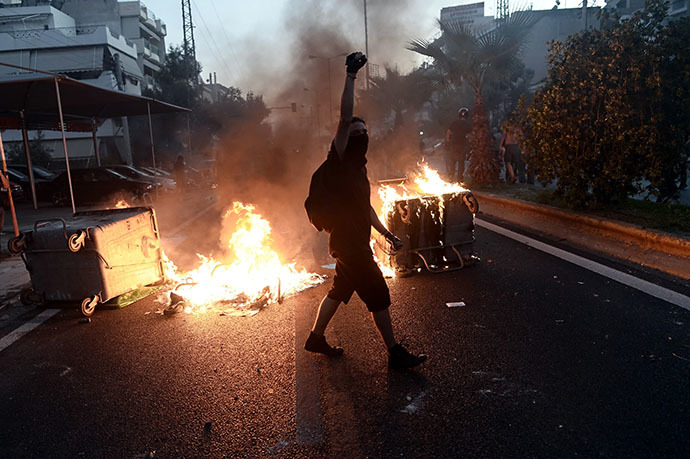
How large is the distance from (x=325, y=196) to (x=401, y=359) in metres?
1.21

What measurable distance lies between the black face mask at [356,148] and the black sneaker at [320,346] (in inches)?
50.4

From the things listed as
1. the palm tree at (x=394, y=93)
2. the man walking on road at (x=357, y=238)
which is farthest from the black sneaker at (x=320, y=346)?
the palm tree at (x=394, y=93)

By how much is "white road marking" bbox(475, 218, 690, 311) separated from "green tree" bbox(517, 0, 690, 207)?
1542 mm

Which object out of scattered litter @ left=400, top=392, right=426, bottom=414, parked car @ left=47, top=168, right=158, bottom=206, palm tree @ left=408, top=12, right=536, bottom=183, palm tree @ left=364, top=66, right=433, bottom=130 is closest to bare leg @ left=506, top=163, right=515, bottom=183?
palm tree @ left=408, top=12, right=536, bottom=183

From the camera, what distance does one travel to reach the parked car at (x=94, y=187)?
16.6 meters

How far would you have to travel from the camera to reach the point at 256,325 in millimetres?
4227

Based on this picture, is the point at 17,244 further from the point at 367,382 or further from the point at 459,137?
the point at 459,137

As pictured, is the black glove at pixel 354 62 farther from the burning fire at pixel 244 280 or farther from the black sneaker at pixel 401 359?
the burning fire at pixel 244 280

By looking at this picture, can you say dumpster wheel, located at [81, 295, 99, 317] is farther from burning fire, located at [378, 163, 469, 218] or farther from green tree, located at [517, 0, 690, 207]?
green tree, located at [517, 0, 690, 207]

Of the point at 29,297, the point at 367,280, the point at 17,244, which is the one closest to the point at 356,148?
the point at 367,280

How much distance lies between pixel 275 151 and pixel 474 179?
385 inches

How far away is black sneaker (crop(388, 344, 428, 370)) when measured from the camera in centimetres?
325

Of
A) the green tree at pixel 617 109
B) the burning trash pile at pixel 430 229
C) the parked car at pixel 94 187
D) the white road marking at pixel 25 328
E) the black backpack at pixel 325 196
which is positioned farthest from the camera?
the parked car at pixel 94 187

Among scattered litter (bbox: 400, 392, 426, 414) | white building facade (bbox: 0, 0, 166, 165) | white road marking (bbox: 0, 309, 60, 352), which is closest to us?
scattered litter (bbox: 400, 392, 426, 414)
